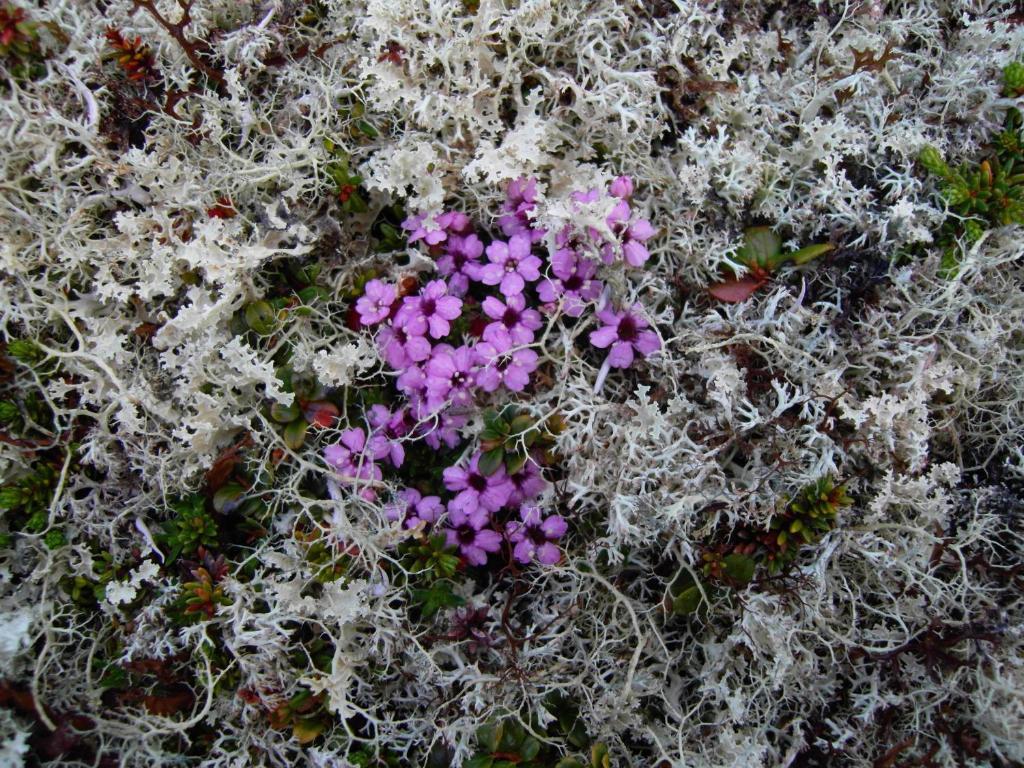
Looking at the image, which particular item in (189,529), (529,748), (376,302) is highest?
(376,302)

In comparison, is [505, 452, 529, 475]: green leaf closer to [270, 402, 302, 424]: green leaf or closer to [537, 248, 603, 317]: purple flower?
[537, 248, 603, 317]: purple flower

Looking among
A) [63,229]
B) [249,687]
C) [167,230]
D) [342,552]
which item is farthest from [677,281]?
[63,229]

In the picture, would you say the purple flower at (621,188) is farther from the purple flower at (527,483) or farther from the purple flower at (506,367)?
the purple flower at (527,483)

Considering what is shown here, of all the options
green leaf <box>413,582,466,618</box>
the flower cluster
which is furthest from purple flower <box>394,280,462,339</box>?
green leaf <box>413,582,466,618</box>

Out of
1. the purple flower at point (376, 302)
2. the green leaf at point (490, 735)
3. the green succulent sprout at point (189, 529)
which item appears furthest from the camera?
the purple flower at point (376, 302)

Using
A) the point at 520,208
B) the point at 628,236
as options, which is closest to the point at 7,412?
the point at 520,208

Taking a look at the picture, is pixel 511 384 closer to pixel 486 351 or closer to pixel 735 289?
pixel 486 351

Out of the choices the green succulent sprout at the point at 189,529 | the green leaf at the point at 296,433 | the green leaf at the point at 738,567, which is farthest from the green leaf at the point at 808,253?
the green succulent sprout at the point at 189,529
